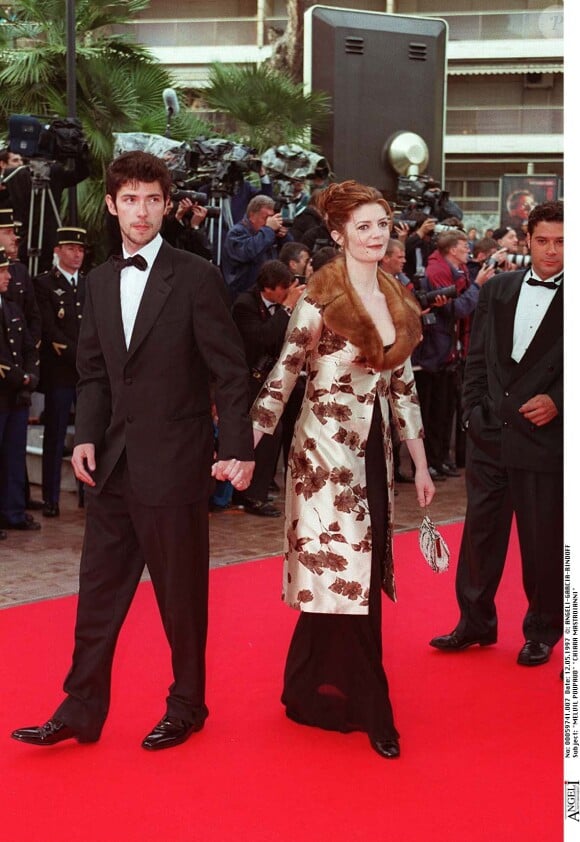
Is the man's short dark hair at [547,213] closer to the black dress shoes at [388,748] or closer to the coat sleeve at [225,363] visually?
the coat sleeve at [225,363]

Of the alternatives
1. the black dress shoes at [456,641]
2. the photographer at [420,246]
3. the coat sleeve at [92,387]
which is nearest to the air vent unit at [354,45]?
the photographer at [420,246]

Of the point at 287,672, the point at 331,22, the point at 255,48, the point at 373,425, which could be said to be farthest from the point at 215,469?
the point at 255,48

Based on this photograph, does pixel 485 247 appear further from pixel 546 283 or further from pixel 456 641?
pixel 456 641

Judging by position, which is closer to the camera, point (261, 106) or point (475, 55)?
point (261, 106)

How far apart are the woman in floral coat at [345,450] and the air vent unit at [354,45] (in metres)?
8.22

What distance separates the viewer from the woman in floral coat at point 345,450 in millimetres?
3621

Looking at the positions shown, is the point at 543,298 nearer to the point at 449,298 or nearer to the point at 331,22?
the point at 449,298

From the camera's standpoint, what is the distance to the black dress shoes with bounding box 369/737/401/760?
350cm

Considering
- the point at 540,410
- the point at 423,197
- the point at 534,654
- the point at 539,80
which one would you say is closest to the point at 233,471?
the point at 540,410

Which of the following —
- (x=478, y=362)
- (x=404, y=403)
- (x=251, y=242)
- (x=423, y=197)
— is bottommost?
(x=404, y=403)

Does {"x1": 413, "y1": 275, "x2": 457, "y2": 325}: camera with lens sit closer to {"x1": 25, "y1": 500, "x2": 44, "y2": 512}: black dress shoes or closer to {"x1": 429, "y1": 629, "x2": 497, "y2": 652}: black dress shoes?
{"x1": 25, "y1": 500, "x2": 44, "y2": 512}: black dress shoes

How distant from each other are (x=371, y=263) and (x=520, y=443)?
3.31 ft

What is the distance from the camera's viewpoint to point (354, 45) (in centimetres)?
1153

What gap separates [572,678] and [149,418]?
69.4 inches
